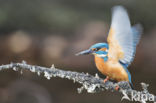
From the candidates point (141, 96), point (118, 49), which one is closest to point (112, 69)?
point (118, 49)

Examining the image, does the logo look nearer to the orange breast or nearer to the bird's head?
the orange breast

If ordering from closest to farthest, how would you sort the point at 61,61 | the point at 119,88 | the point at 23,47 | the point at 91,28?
the point at 119,88 < the point at 61,61 < the point at 23,47 < the point at 91,28

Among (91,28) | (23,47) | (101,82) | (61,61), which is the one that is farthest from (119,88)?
(91,28)

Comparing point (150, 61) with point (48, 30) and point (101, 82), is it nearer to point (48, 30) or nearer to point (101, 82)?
point (48, 30)

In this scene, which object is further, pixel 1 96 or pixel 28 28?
pixel 28 28

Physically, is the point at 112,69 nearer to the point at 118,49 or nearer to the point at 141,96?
the point at 118,49

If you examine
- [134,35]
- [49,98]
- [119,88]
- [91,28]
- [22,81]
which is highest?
[91,28]

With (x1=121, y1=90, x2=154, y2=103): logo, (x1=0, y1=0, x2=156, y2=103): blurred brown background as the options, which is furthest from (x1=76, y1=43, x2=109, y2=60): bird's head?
(x1=0, y1=0, x2=156, y2=103): blurred brown background
